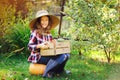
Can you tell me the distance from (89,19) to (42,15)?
1.71 metres

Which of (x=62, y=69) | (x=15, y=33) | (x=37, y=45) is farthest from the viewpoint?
(x=15, y=33)

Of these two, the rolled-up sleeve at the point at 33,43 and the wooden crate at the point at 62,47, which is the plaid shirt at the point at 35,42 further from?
the wooden crate at the point at 62,47

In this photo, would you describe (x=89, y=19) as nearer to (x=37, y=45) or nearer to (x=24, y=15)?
(x=37, y=45)

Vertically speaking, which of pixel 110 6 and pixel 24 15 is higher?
pixel 110 6

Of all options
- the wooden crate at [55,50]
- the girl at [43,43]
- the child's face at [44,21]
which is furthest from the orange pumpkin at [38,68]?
the child's face at [44,21]

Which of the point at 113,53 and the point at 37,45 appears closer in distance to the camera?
the point at 37,45

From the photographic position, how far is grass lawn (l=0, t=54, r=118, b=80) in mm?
6562

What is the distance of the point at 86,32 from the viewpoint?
315 inches

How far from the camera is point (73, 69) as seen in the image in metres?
7.37

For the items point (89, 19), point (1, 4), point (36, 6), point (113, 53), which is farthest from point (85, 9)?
point (36, 6)

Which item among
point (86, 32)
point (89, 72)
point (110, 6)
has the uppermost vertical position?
point (110, 6)

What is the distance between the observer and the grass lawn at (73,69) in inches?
258

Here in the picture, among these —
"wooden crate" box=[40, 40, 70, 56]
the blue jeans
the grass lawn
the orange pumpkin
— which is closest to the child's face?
"wooden crate" box=[40, 40, 70, 56]

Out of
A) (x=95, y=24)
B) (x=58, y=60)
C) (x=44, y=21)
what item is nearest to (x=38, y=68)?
(x=58, y=60)
